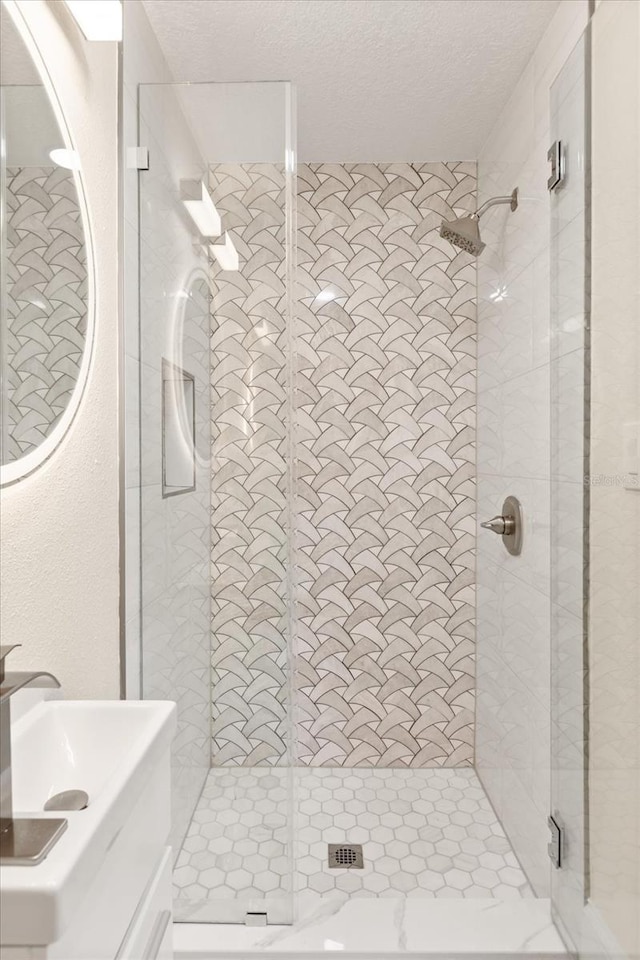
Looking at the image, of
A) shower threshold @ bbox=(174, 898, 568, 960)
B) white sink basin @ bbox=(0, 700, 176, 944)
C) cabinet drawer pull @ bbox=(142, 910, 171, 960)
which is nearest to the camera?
white sink basin @ bbox=(0, 700, 176, 944)

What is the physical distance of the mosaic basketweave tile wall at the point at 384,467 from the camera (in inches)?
103

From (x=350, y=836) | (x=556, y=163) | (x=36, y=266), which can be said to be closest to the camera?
(x=36, y=266)

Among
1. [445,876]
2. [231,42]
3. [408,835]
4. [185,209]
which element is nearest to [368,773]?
[408,835]

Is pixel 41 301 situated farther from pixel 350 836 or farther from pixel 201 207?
pixel 350 836

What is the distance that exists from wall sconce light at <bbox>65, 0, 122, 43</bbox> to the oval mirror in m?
0.22

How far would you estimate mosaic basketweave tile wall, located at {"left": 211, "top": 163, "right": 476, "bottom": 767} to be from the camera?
2627 millimetres

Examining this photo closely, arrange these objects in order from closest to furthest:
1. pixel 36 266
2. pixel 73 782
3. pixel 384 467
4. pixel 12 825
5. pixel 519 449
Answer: pixel 12 825
pixel 73 782
pixel 36 266
pixel 519 449
pixel 384 467

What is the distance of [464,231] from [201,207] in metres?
0.96

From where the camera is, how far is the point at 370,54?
1.89 metres

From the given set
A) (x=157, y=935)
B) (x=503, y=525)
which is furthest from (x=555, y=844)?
(x=157, y=935)

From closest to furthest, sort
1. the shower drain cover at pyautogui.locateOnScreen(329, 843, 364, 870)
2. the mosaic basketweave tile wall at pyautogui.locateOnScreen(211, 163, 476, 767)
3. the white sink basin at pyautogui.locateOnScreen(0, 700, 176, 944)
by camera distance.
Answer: the white sink basin at pyautogui.locateOnScreen(0, 700, 176, 944) → the shower drain cover at pyautogui.locateOnScreen(329, 843, 364, 870) → the mosaic basketweave tile wall at pyautogui.locateOnScreen(211, 163, 476, 767)

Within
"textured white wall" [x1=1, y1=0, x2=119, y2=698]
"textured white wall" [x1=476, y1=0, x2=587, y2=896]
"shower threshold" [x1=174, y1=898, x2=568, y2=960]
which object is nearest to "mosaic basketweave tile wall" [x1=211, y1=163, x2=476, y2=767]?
"textured white wall" [x1=476, y1=0, x2=587, y2=896]

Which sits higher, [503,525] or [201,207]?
[201,207]

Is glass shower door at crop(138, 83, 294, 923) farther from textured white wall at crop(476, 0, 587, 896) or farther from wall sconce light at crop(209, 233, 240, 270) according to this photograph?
textured white wall at crop(476, 0, 587, 896)
